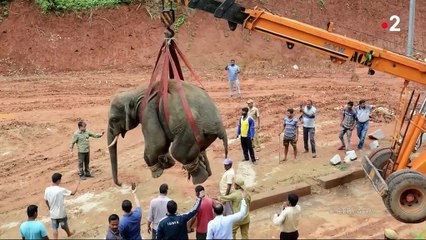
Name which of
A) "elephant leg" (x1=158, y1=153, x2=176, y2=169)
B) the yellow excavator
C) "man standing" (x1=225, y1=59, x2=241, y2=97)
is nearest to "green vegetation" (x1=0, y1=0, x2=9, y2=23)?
"man standing" (x1=225, y1=59, x2=241, y2=97)

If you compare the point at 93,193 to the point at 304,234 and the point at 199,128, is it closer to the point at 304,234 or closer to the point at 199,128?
the point at 304,234

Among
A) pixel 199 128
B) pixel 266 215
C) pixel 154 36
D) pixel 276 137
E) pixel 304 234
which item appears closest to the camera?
pixel 199 128

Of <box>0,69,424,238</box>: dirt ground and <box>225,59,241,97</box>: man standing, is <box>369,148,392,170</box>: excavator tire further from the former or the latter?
<box>225,59,241,97</box>: man standing

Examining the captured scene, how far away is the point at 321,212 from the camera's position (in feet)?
34.5

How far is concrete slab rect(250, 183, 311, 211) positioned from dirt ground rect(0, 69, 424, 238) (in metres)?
0.26

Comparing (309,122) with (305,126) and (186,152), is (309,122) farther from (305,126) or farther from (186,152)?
(186,152)

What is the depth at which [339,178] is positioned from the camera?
11.7 metres

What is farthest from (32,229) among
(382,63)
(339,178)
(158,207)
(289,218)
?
(339,178)

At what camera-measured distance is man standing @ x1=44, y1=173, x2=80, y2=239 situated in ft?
28.8

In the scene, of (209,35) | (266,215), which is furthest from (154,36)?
(266,215)

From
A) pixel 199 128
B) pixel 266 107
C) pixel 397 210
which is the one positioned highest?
pixel 199 128

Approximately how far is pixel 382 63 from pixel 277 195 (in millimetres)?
3423

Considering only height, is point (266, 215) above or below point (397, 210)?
below

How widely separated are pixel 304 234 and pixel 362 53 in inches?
133
